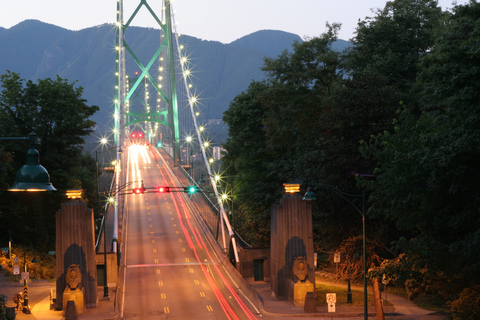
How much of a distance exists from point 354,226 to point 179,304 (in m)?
13.1

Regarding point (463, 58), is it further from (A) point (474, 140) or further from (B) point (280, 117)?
(B) point (280, 117)

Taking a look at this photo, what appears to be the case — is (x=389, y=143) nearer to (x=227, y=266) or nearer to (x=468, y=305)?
(x=468, y=305)

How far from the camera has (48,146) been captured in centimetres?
6569

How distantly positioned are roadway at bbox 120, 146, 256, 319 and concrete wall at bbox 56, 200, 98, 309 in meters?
2.70

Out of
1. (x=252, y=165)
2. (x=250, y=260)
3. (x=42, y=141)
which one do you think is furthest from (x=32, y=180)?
(x=252, y=165)

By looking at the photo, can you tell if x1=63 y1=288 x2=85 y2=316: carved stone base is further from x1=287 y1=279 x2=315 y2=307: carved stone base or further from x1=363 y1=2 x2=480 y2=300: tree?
x1=363 y1=2 x2=480 y2=300: tree

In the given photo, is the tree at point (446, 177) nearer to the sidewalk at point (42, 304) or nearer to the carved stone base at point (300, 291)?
the carved stone base at point (300, 291)

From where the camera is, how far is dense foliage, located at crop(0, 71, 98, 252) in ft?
199

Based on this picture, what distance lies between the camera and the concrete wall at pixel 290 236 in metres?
41.4

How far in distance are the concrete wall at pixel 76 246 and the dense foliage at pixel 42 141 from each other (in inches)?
795

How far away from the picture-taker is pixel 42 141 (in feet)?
216

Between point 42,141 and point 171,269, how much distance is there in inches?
908

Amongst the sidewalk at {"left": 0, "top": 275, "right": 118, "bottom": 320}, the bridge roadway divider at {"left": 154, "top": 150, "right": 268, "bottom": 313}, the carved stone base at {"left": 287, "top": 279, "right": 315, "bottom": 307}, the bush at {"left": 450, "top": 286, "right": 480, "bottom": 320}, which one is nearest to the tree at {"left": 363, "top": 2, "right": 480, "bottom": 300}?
the bush at {"left": 450, "top": 286, "right": 480, "bottom": 320}

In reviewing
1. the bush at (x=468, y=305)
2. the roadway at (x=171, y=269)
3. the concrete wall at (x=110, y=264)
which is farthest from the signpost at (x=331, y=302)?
the concrete wall at (x=110, y=264)
